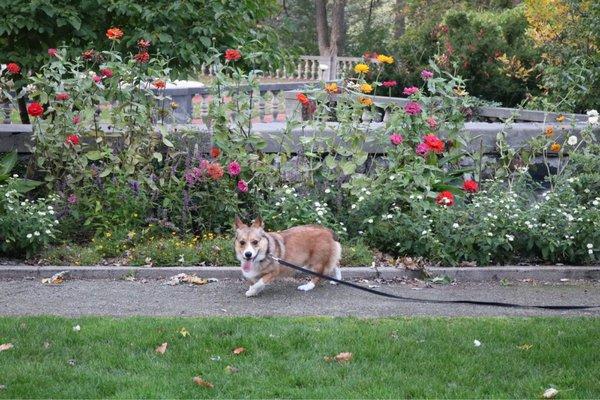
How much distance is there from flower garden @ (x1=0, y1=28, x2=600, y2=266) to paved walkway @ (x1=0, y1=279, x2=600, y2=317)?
1.78 feet

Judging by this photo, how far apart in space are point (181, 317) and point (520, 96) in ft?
31.0

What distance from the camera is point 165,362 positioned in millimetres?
5707

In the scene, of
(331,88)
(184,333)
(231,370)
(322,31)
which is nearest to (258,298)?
(184,333)

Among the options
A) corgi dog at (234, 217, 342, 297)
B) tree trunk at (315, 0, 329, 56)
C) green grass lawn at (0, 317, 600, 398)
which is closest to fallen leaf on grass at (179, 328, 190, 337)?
green grass lawn at (0, 317, 600, 398)

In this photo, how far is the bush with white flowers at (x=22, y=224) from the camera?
8.39 m

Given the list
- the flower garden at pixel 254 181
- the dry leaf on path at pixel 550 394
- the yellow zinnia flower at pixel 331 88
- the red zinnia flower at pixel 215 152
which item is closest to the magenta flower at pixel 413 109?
the flower garden at pixel 254 181

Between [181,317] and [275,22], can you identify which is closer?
[181,317]

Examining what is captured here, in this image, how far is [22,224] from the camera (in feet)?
27.6

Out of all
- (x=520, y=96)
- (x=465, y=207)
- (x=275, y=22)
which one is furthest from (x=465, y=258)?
(x=275, y=22)

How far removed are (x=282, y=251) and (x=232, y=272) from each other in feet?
2.42

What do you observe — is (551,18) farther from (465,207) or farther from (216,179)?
(216,179)

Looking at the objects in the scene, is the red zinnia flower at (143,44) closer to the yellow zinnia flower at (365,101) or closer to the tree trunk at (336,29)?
the yellow zinnia flower at (365,101)

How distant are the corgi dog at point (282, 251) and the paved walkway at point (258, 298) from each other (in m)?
0.16

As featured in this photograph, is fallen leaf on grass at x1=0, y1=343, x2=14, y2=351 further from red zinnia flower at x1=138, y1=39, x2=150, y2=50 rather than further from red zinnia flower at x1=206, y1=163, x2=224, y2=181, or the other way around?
red zinnia flower at x1=138, y1=39, x2=150, y2=50
